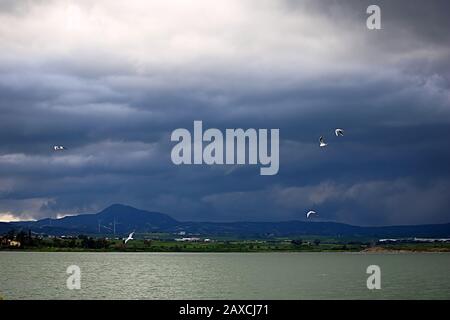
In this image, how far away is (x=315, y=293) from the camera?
120m

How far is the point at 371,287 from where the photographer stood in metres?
134

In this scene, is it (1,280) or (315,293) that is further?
(1,280)

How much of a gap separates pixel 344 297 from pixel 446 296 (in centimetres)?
1741

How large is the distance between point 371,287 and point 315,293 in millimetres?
18582

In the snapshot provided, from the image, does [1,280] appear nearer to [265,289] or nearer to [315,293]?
[265,289]

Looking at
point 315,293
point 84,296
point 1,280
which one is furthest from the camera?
point 1,280
